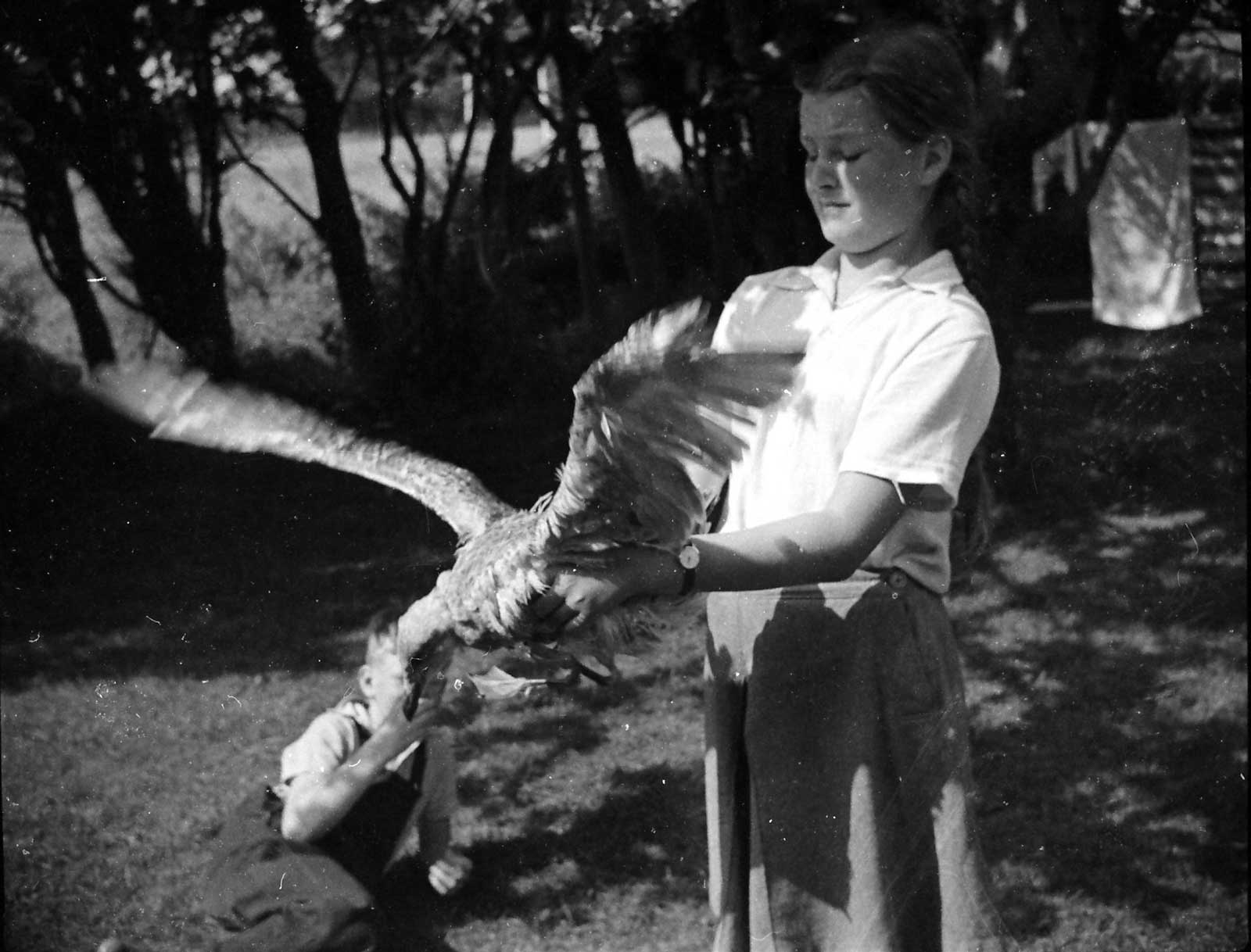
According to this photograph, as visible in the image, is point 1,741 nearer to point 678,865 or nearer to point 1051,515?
point 678,865

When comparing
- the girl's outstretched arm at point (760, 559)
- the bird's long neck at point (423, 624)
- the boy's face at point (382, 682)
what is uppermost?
the girl's outstretched arm at point (760, 559)

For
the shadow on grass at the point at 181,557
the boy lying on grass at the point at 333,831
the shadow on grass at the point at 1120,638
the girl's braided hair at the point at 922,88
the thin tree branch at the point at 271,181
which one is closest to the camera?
the girl's braided hair at the point at 922,88

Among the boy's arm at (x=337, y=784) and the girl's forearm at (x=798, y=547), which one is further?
the boy's arm at (x=337, y=784)

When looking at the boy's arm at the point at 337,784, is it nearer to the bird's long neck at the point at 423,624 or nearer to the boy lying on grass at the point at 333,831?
the boy lying on grass at the point at 333,831

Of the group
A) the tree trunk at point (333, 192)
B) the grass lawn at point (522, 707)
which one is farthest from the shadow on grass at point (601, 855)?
the tree trunk at point (333, 192)

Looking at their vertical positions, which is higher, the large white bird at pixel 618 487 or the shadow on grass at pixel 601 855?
the large white bird at pixel 618 487

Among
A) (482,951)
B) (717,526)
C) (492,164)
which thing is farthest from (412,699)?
(492,164)

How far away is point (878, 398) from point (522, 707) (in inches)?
89.4

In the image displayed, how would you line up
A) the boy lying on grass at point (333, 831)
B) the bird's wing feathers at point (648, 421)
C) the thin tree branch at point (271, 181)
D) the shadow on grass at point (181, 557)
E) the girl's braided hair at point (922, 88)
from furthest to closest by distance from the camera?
the shadow on grass at point (181, 557) < the thin tree branch at point (271, 181) < the boy lying on grass at point (333, 831) < the girl's braided hair at point (922, 88) < the bird's wing feathers at point (648, 421)

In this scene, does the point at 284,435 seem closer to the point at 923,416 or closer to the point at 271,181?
the point at 923,416

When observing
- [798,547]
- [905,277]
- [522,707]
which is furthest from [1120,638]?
[798,547]

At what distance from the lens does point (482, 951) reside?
256cm

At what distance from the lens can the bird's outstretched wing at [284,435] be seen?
1.95 m

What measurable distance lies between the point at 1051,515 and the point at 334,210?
286cm
